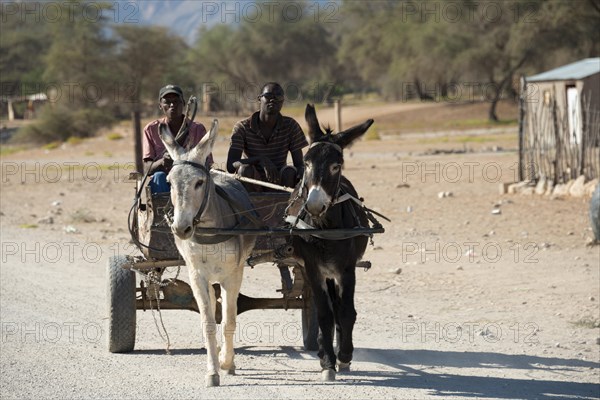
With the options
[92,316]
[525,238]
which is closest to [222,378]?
[92,316]

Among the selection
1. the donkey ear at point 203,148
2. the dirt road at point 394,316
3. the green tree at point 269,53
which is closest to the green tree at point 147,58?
the green tree at point 269,53

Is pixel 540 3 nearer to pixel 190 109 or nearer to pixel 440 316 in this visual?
pixel 440 316

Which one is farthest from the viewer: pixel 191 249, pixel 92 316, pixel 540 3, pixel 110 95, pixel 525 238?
pixel 110 95

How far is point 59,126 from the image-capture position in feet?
160

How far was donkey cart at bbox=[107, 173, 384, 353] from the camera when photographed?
928 cm

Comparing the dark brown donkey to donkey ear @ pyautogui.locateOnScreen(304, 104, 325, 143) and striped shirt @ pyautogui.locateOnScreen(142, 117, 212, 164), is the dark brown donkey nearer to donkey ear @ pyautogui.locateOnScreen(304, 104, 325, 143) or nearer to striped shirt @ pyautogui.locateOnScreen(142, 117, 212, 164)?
donkey ear @ pyautogui.locateOnScreen(304, 104, 325, 143)

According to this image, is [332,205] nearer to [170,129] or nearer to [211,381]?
[211,381]

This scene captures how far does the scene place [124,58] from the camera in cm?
6225

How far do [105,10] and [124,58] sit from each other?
3524 millimetres

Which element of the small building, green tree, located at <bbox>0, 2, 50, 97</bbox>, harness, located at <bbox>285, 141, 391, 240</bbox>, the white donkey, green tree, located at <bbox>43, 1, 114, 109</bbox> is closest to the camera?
the white donkey

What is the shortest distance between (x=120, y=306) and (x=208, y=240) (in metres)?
1.62

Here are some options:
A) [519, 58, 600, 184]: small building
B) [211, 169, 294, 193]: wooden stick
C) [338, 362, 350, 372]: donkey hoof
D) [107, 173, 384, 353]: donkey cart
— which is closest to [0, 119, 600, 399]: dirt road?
[338, 362, 350, 372]: donkey hoof

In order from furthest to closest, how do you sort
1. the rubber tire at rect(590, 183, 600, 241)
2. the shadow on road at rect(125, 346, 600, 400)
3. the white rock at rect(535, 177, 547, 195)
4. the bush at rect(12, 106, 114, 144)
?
the bush at rect(12, 106, 114, 144) < the white rock at rect(535, 177, 547, 195) < the rubber tire at rect(590, 183, 600, 241) < the shadow on road at rect(125, 346, 600, 400)

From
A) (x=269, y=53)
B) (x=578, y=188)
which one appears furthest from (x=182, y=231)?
(x=269, y=53)
